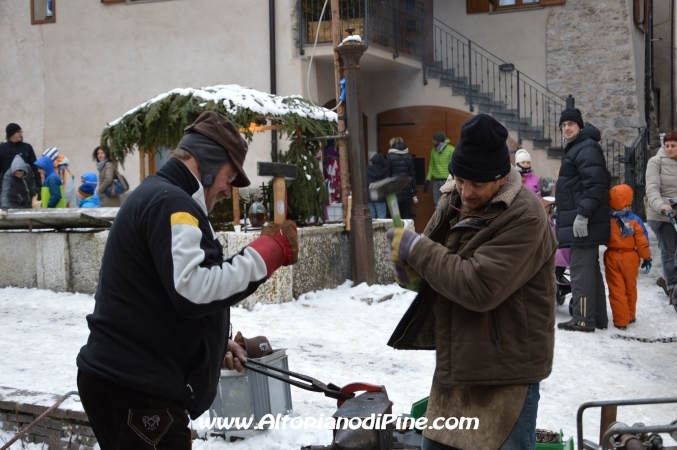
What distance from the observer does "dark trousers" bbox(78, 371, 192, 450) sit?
8.45ft

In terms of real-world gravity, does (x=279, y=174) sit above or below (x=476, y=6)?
below

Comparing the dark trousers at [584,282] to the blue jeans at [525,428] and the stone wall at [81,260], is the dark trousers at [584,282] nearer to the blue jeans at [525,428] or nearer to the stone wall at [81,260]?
the stone wall at [81,260]

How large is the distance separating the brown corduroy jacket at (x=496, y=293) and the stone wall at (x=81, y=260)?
541 centimetres

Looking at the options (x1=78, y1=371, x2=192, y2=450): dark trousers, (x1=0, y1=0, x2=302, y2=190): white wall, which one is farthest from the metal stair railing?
(x1=78, y1=371, x2=192, y2=450): dark trousers

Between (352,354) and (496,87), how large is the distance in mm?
11456

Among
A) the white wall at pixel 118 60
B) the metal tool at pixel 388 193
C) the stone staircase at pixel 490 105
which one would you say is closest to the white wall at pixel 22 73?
the white wall at pixel 118 60

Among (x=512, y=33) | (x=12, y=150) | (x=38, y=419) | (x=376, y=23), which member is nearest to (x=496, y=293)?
(x=38, y=419)

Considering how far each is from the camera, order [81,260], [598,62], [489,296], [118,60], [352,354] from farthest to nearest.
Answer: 1. [598,62]
2. [118,60]
3. [81,260]
4. [352,354]
5. [489,296]

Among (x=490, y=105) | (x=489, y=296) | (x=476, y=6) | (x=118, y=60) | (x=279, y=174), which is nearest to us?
(x=489, y=296)

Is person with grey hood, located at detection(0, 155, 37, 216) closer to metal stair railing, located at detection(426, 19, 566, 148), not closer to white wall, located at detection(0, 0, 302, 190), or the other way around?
white wall, located at detection(0, 0, 302, 190)

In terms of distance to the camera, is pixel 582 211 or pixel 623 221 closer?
pixel 582 211

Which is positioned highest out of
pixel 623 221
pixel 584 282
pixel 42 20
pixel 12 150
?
pixel 42 20

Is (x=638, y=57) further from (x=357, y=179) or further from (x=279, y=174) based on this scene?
(x=279, y=174)

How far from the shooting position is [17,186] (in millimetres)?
10523
